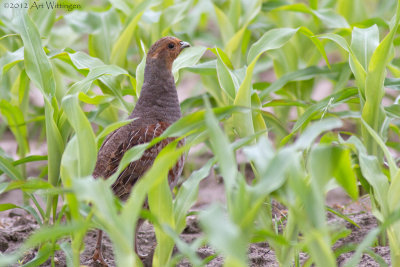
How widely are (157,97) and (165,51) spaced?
0.93 ft

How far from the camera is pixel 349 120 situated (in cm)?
Answer: 533

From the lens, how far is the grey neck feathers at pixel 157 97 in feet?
Result: 11.2

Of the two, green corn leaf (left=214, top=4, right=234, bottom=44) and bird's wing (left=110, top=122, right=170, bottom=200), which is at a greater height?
green corn leaf (left=214, top=4, right=234, bottom=44)

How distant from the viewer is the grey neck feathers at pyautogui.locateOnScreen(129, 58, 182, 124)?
3.43 m

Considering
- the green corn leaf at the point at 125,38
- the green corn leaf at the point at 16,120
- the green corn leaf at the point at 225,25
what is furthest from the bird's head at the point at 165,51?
the green corn leaf at the point at 225,25

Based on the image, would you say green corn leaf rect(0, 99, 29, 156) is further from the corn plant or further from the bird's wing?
the bird's wing

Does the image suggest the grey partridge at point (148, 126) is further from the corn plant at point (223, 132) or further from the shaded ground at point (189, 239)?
the shaded ground at point (189, 239)

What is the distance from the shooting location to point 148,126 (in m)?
3.36

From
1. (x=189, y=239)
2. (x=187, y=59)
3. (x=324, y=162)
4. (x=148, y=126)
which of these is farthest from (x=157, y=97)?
(x=324, y=162)

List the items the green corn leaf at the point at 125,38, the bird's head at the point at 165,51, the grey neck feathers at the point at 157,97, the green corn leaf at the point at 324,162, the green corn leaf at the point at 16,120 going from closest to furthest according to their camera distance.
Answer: the green corn leaf at the point at 324,162
the grey neck feathers at the point at 157,97
the bird's head at the point at 165,51
the green corn leaf at the point at 16,120
the green corn leaf at the point at 125,38

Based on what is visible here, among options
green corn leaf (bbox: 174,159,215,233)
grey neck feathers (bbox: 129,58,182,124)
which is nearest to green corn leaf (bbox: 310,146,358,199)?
green corn leaf (bbox: 174,159,215,233)

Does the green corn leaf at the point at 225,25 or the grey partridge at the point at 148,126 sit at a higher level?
the green corn leaf at the point at 225,25

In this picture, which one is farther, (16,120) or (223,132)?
(16,120)

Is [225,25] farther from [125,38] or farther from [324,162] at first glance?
[324,162]
